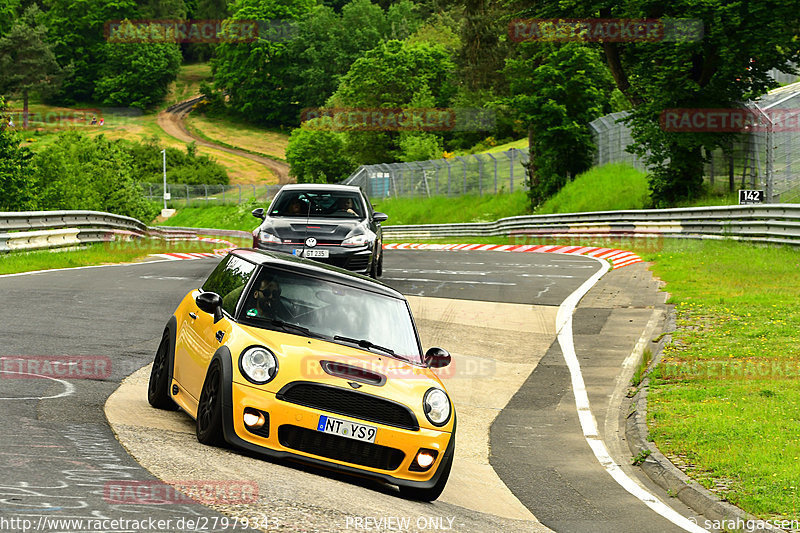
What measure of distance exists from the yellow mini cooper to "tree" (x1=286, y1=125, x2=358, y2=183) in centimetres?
8543

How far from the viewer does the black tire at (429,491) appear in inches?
294

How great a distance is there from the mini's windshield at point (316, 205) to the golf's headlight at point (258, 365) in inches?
418

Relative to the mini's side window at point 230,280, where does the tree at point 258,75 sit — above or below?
above

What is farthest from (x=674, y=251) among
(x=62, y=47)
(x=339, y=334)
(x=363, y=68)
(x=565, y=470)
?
(x=62, y=47)

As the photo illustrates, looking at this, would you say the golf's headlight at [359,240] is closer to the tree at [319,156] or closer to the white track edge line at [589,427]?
Answer: the white track edge line at [589,427]

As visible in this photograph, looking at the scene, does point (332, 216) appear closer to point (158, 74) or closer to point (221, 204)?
point (221, 204)

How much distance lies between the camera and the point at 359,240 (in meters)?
17.5

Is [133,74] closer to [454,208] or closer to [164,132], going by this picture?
[164,132]

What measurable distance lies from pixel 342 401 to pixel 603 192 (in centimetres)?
3705

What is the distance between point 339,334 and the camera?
809 centimetres

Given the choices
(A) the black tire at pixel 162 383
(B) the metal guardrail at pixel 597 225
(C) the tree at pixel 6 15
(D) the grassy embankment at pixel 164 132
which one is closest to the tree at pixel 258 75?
(D) the grassy embankment at pixel 164 132

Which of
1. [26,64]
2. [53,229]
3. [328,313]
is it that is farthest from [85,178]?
[26,64]

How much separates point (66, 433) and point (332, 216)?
1094 centimetres

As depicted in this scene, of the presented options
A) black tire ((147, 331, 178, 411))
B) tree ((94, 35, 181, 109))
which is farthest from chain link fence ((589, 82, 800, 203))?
tree ((94, 35, 181, 109))
